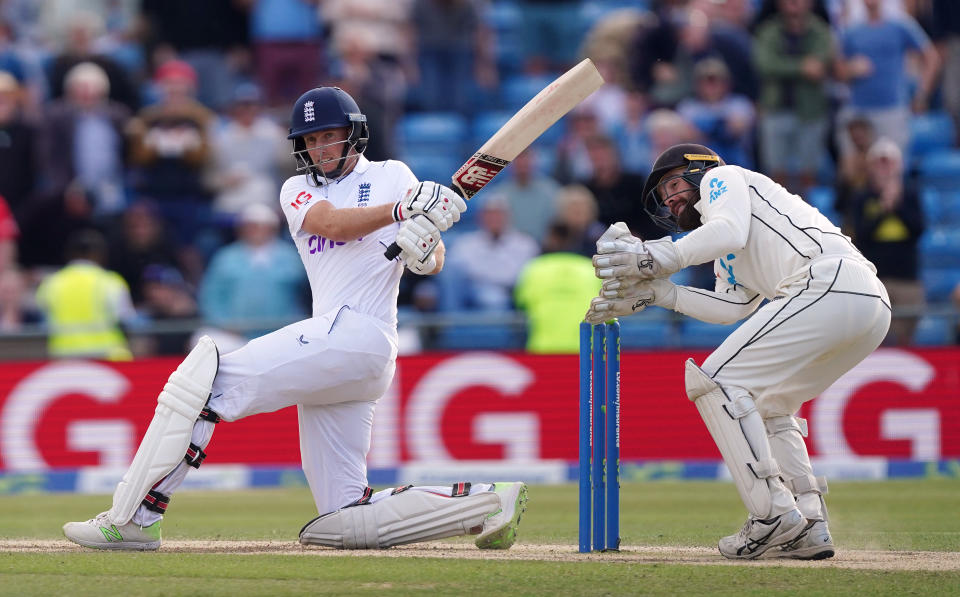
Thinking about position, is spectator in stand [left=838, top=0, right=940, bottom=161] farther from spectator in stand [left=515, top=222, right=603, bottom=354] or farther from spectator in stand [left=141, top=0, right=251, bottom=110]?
spectator in stand [left=141, top=0, right=251, bottom=110]

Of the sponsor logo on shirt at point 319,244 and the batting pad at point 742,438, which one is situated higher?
the sponsor logo on shirt at point 319,244

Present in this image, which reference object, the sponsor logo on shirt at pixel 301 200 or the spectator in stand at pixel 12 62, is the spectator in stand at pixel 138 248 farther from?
the sponsor logo on shirt at pixel 301 200

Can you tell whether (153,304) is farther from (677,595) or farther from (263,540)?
(677,595)

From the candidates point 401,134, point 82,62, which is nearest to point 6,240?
point 82,62

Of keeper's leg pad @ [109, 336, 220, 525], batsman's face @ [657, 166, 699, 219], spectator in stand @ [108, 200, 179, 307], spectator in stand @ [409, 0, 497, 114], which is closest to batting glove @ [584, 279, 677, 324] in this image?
batsman's face @ [657, 166, 699, 219]

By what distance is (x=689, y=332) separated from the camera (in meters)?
12.0

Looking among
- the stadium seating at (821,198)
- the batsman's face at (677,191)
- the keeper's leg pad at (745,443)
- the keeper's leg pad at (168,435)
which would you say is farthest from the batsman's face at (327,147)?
the stadium seating at (821,198)

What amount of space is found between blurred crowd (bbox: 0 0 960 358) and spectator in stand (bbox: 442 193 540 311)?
0.02 meters

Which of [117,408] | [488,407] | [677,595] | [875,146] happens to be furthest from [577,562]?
[875,146]

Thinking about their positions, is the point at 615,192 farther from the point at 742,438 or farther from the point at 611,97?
the point at 742,438

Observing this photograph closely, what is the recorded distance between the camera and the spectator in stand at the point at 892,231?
12078mm

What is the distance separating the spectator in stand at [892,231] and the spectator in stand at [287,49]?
5.74 metres

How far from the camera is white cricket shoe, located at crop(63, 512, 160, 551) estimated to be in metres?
6.17

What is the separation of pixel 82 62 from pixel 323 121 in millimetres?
8452
